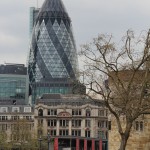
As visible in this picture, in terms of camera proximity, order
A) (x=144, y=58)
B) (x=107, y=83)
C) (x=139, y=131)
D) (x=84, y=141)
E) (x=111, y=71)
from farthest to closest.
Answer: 1. (x=84, y=141)
2. (x=139, y=131)
3. (x=107, y=83)
4. (x=111, y=71)
5. (x=144, y=58)

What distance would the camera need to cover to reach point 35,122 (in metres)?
153

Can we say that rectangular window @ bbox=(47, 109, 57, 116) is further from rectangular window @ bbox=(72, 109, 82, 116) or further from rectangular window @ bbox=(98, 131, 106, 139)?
rectangular window @ bbox=(98, 131, 106, 139)

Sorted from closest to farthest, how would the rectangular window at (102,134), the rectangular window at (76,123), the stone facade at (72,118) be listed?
the rectangular window at (102,134) < the stone facade at (72,118) < the rectangular window at (76,123)

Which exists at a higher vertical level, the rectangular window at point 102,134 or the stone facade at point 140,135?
the stone facade at point 140,135

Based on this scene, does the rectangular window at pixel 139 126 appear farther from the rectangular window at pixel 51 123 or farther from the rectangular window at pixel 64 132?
the rectangular window at pixel 51 123

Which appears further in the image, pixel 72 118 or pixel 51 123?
pixel 51 123

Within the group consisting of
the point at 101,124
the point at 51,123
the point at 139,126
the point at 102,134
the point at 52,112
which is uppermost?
the point at 52,112

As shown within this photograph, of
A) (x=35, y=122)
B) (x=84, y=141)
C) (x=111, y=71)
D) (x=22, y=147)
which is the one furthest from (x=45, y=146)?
(x=111, y=71)

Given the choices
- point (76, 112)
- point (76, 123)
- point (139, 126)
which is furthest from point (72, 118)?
point (139, 126)

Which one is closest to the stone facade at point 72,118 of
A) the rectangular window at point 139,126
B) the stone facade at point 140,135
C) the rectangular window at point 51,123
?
the rectangular window at point 51,123

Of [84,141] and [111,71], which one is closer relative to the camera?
[111,71]

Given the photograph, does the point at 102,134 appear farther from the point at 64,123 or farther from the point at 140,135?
the point at 140,135

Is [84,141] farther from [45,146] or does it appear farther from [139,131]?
[139,131]

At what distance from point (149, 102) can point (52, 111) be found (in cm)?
11903
